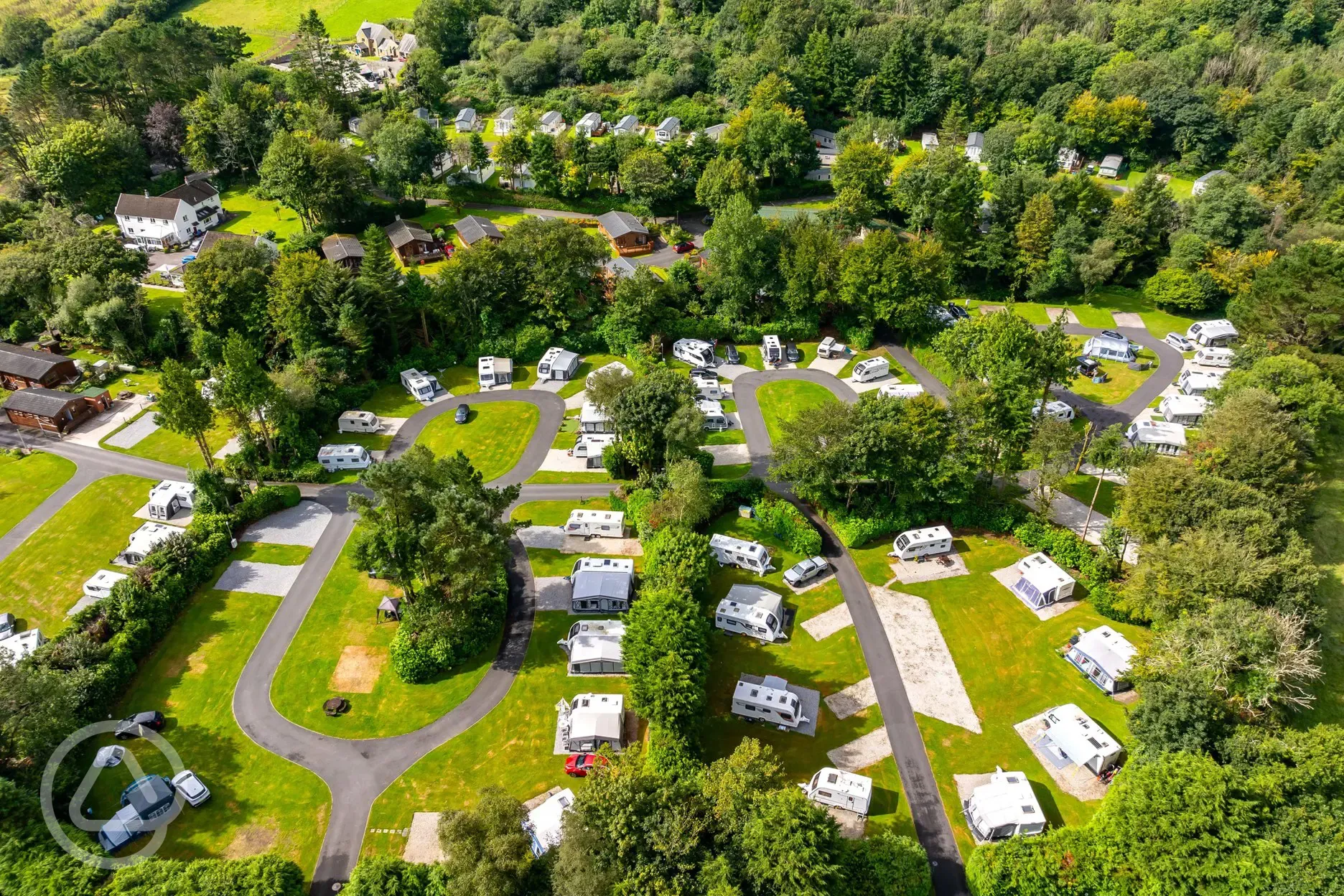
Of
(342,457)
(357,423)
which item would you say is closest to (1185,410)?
(342,457)

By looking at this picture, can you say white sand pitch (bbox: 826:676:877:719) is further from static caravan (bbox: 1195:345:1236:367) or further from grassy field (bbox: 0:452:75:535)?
grassy field (bbox: 0:452:75:535)

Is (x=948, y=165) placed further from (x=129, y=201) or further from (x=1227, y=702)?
(x=129, y=201)

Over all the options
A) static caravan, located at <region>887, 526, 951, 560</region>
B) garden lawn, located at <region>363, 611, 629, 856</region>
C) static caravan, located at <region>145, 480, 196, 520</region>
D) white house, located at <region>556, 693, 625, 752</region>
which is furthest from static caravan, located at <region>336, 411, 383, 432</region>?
static caravan, located at <region>887, 526, 951, 560</region>

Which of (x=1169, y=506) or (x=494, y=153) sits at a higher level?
(x=494, y=153)

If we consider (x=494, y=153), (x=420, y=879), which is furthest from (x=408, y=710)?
(x=494, y=153)

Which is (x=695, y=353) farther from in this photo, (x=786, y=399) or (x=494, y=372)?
(x=494, y=372)

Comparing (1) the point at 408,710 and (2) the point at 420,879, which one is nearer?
(2) the point at 420,879
